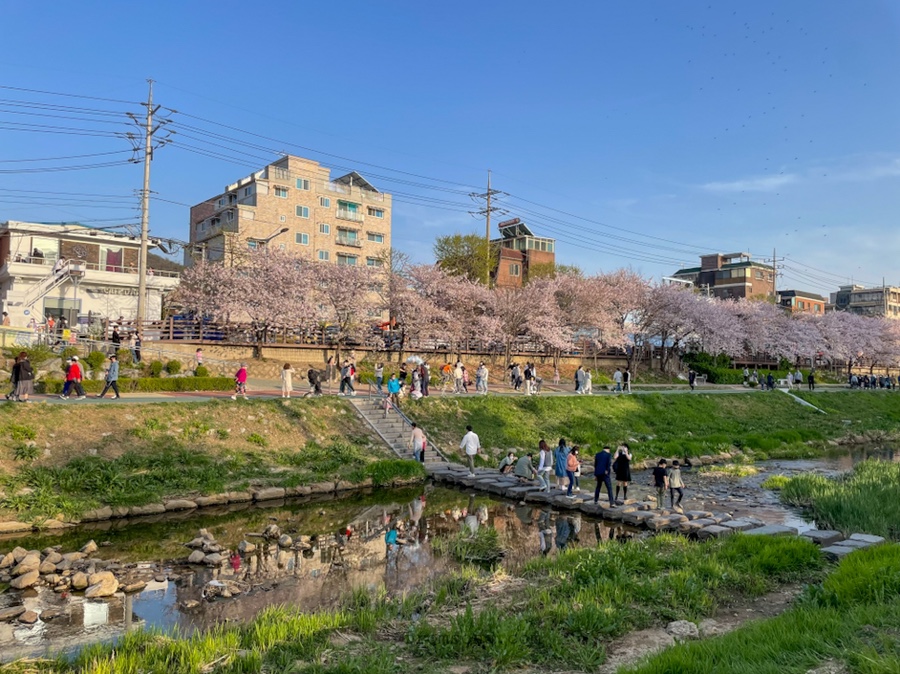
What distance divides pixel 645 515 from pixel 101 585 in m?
13.0

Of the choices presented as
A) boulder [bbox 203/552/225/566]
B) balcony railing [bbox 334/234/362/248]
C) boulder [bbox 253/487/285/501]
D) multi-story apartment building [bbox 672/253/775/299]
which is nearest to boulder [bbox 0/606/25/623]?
boulder [bbox 203/552/225/566]

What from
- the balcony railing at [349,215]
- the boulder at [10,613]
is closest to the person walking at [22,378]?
the boulder at [10,613]

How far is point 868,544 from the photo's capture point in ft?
41.5

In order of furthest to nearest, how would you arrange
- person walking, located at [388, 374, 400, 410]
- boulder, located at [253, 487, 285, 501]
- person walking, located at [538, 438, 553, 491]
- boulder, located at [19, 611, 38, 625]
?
person walking, located at [388, 374, 400, 410] → person walking, located at [538, 438, 553, 491] → boulder, located at [253, 487, 285, 501] → boulder, located at [19, 611, 38, 625]

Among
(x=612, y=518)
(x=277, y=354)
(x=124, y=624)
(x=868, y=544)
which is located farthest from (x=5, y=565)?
(x=277, y=354)

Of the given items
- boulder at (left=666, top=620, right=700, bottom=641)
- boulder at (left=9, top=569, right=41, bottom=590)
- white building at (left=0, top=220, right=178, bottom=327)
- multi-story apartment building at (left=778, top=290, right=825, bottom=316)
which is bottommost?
boulder at (left=9, top=569, right=41, bottom=590)

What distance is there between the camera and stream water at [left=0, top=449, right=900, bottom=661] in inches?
391

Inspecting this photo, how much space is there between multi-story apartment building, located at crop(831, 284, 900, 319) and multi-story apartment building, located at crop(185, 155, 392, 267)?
4191 inches

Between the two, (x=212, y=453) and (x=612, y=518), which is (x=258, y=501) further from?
(x=612, y=518)

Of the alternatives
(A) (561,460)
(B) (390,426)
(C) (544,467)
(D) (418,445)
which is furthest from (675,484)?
(B) (390,426)

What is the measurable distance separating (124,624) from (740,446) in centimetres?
3037

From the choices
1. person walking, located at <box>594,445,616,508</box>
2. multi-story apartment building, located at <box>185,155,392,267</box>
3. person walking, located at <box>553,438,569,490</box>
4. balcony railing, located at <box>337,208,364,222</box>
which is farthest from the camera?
balcony railing, located at <box>337,208,364,222</box>

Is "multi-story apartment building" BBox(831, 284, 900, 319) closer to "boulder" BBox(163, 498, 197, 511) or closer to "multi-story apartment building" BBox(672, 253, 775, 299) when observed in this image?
"multi-story apartment building" BBox(672, 253, 775, 299)

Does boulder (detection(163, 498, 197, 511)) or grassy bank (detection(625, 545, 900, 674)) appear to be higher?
grassy bank (detection(625, 545, 900, 674))
